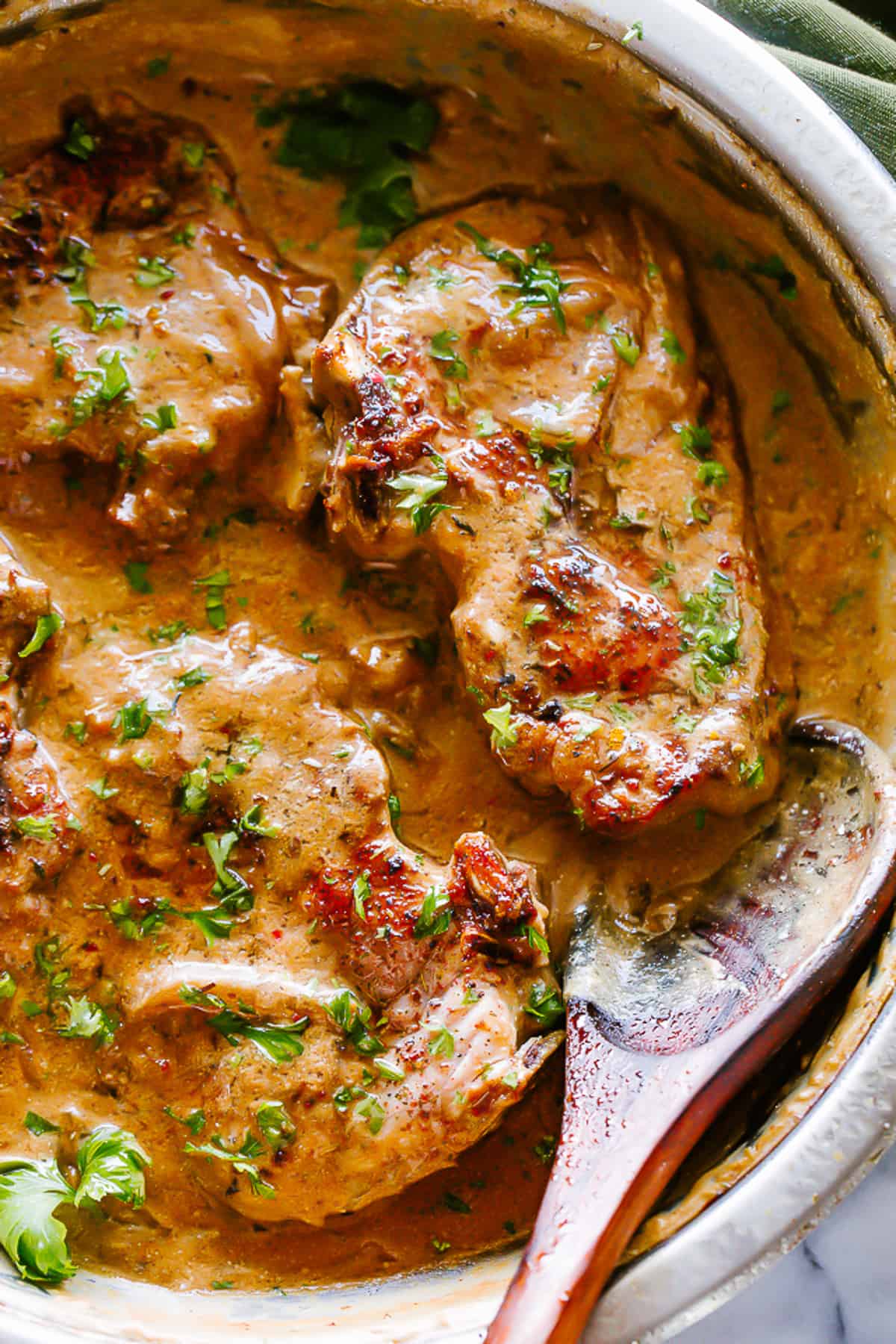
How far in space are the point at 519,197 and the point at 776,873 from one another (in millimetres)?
1355

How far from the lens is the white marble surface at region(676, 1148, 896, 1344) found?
2.67 m

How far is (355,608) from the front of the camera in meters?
2.48

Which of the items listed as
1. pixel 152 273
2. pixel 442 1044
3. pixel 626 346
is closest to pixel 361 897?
pixel 442 1044

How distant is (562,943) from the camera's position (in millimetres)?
2357

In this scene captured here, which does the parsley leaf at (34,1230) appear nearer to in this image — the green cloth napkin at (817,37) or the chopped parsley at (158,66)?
the chopped parsley at (158,66)

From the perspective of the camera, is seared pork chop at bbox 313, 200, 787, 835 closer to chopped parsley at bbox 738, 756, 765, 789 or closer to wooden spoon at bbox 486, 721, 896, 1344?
chopped parsley at bbox 738, 756, 765, 789

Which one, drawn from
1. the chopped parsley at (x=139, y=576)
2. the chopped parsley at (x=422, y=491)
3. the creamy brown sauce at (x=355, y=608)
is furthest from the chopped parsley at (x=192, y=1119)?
the chopped parsley at (x=422, y=491)

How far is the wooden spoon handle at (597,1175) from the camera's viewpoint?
186 centimetres

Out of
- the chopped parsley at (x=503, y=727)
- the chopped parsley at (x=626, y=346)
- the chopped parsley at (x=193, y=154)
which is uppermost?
the chopped parsley at (x=626, y=346)

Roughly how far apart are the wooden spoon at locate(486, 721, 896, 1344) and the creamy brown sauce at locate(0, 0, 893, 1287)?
0.08 meters

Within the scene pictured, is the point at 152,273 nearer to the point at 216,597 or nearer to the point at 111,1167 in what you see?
the point at 216,597

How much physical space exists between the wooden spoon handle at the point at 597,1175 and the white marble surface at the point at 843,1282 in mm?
893

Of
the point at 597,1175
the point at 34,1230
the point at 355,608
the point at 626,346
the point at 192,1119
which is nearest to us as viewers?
the point at 597,1175

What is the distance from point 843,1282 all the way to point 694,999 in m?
0.96
